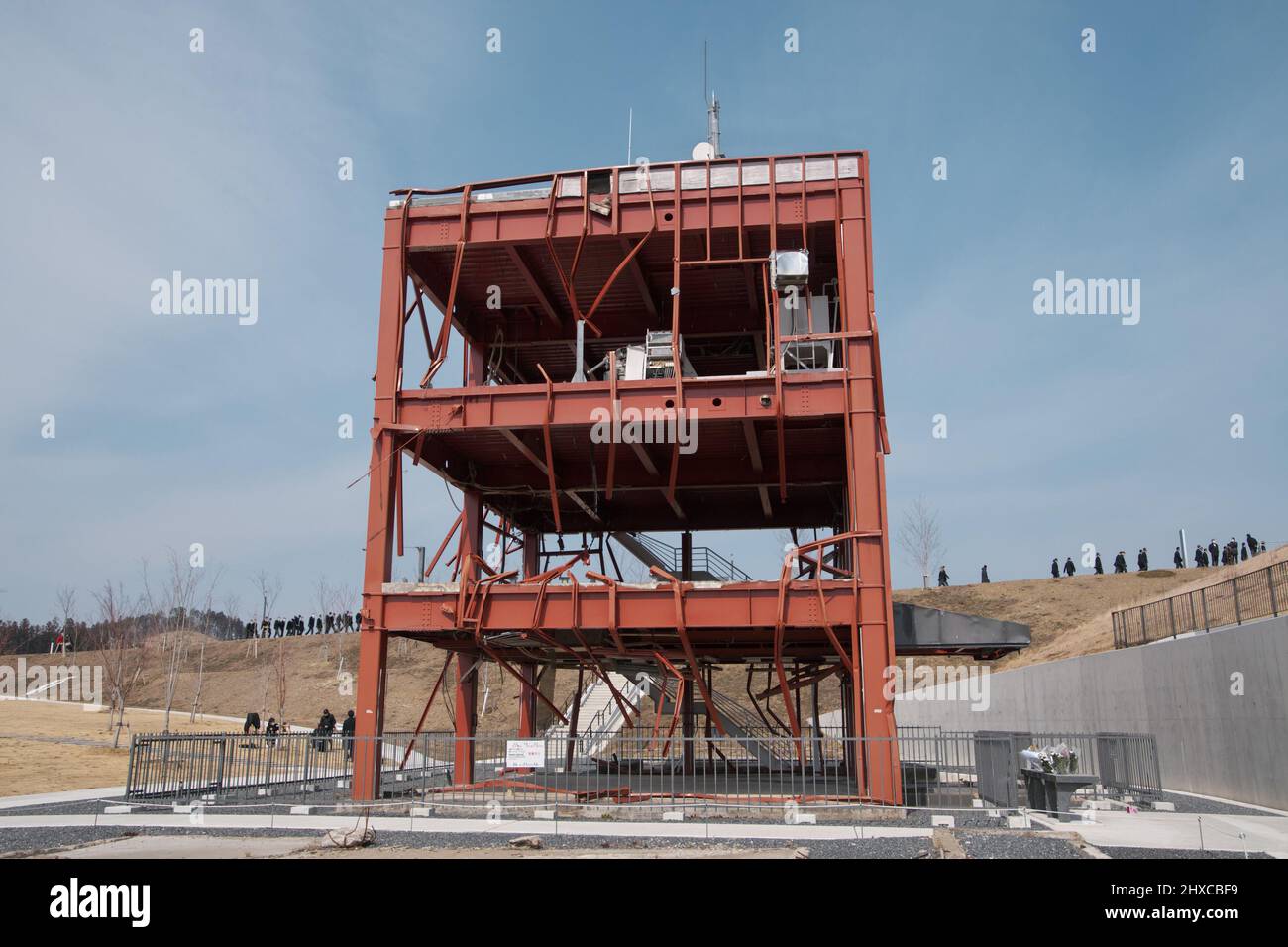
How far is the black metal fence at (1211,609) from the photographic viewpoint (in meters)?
22.2

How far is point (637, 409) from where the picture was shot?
23234 mm

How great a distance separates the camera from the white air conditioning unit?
2378 centimetres

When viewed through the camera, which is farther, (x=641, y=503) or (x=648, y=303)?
(x=641, y=503)

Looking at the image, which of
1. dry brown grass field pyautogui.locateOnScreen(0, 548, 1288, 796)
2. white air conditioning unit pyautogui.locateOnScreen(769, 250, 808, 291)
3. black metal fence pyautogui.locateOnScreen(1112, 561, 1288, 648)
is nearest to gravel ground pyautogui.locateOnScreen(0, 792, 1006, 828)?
black metal fence pyautogui.locateOnScreen(1112, 561, 1288, 648)

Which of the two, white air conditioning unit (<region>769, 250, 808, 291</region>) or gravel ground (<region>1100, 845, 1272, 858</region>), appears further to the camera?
white air conditioning unit (<region>769, 250, 808, 291</region>)

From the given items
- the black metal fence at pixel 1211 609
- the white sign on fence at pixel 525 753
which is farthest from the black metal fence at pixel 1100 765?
the white sign on fence at pixel 525 753

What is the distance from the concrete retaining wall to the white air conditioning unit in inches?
507

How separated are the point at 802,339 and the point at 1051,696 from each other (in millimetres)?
19302

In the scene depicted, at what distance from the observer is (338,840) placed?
46.9 feet

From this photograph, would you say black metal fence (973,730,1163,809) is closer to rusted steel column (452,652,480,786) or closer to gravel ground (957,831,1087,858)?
gravel ground (957,831,1087,858)
